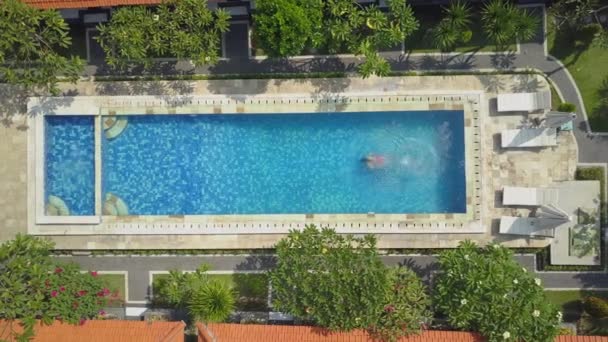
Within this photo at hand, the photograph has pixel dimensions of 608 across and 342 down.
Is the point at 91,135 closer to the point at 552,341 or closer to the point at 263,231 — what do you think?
the point at 263,231

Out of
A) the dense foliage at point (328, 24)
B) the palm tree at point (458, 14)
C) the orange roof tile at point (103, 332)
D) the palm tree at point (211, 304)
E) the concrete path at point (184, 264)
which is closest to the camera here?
the dense foliage at point (328, 24)

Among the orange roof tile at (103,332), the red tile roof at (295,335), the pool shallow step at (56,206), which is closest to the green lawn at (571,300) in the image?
the red tile roof at (295,335)

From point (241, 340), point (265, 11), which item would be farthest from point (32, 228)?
point (265, 11)

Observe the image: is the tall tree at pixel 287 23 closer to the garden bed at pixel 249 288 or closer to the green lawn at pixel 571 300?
the garden bed at pixel 249 288

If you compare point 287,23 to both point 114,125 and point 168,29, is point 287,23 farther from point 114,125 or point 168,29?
point 114,125

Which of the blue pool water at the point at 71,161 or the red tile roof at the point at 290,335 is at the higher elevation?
the blue pool water at the point at 71,161

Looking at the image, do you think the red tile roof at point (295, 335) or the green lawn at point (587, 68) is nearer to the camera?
the red tile roof at point (295, 335)

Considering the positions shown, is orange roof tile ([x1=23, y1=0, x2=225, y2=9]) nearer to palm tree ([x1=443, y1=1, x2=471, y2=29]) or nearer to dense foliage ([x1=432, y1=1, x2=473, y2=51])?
dense foliage ([x1=432, y1=1, x2=473, y2=51])
